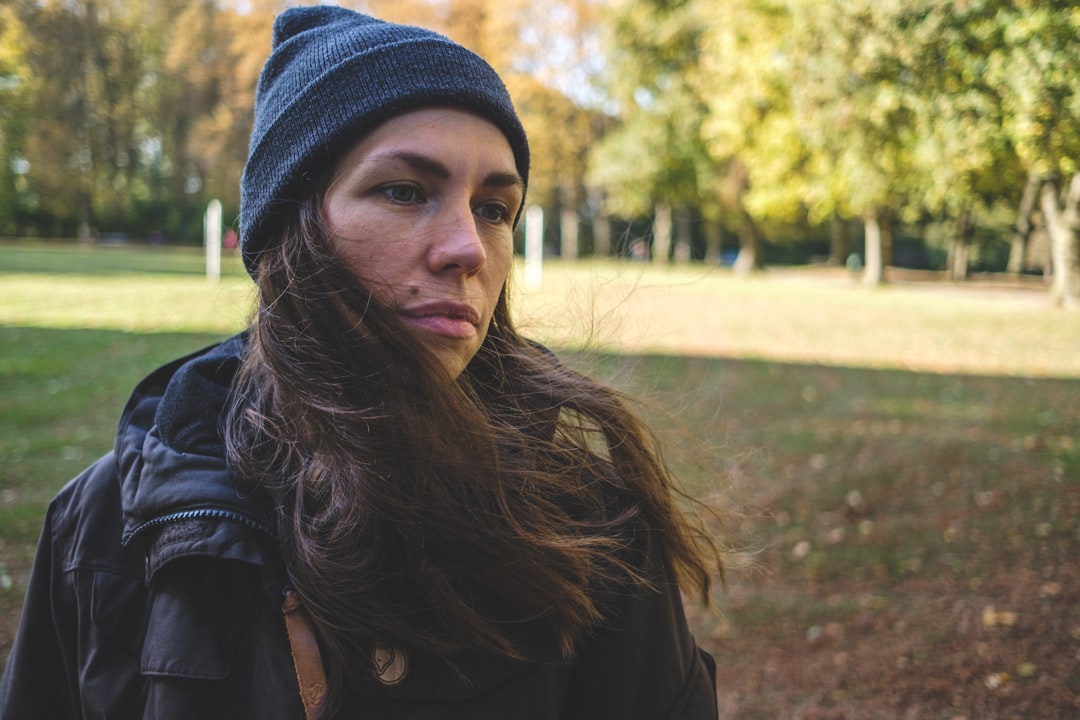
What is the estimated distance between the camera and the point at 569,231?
46031 millimetres

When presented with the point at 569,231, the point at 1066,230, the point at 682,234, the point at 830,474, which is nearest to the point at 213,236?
the point at 830,474

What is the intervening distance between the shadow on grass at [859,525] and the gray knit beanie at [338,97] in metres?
0.86

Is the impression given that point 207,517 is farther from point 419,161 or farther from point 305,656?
point 419,161

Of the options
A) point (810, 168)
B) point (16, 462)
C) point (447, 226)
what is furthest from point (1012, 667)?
point (810, 168)

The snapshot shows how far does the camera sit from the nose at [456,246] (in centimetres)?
148

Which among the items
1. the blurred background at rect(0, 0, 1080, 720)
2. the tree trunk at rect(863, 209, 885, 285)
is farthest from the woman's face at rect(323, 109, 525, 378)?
the tree trunk at rect(863, 209, 885, 285)

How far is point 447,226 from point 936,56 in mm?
6011

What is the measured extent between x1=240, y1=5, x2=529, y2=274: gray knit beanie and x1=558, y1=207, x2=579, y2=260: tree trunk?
→ 1712 inches

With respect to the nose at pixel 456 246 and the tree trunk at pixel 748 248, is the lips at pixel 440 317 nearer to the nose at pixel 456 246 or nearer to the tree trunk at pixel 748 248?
the nose at pixel 456 246

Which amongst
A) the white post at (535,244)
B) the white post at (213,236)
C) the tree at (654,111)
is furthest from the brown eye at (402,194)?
the tree at (654,111)

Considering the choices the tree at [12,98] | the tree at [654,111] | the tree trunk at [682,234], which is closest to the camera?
the tree at [12,98]

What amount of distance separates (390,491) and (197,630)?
383mm

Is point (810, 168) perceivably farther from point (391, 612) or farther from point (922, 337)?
point (391, 612)

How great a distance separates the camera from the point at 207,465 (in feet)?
4.88
